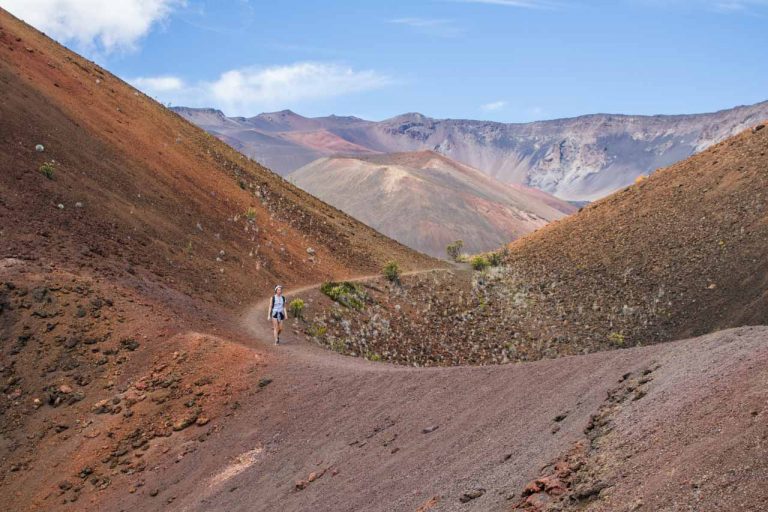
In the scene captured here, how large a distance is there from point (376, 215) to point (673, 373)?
331ft

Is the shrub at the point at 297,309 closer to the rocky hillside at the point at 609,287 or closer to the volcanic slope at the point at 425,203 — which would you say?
the rocky hillside at the point at 609,287

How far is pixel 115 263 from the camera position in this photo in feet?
71.3

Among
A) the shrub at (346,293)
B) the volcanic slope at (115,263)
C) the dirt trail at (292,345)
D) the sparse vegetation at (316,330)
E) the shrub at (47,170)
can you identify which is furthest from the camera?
the shrub at (346,293)

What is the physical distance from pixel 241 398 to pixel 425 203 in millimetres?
97454

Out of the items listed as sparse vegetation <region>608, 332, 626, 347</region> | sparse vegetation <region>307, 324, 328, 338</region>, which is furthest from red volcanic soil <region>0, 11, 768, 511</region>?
sparse vegetation <region>608, 332, 626, 347</region>

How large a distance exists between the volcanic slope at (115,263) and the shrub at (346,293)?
2.20m

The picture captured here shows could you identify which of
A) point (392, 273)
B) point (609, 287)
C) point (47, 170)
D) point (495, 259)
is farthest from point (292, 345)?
point (495, 259)

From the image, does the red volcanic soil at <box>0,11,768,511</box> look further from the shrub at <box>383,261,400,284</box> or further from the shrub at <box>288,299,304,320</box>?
the shrub at <box>383,261,400,284</box>

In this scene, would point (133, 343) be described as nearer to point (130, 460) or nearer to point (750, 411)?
point (130, 460)

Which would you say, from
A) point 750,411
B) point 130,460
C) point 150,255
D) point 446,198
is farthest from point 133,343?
point 446,198

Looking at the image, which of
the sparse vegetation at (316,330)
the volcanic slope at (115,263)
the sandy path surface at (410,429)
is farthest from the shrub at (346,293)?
the sandy path surface at (410,429)

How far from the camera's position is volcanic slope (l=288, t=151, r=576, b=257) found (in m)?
104

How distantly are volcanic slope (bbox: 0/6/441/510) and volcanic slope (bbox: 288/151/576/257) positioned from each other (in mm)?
60440

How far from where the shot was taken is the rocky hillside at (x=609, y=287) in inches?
Answer: 1106
